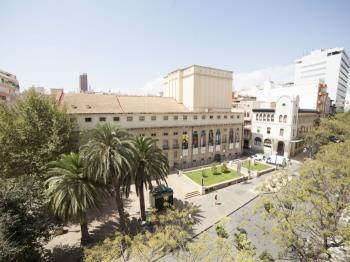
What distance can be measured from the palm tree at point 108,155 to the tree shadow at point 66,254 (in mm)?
6479

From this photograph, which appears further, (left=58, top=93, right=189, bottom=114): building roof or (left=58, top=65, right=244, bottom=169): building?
(left=58, top=65, right=244, bottom=169): building

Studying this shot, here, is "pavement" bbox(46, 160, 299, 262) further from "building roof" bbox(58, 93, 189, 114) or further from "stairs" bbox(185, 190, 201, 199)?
"building roof" bbox(58, 93, 189, 114)

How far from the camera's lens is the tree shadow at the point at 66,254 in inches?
634

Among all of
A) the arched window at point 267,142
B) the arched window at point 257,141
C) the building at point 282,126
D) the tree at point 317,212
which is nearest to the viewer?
the tree at point 317,212

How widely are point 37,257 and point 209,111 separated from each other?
1472 inches

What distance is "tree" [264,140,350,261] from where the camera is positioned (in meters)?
12.5

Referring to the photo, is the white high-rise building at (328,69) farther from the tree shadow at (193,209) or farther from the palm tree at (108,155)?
the palm tree at (108,155)

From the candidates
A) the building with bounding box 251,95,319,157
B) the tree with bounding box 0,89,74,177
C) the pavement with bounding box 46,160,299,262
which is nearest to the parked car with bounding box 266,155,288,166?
the building with bounding box 251,95,319,157

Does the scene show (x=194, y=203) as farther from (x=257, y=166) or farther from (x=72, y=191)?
(x=257, y=166)

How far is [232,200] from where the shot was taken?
26734 millimetres

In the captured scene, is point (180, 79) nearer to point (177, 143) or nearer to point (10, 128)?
point (177, 143)

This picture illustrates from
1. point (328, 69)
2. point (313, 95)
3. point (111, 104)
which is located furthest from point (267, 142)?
point (328, 69)

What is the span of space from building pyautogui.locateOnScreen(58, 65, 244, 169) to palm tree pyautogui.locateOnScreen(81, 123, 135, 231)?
47.8 ft

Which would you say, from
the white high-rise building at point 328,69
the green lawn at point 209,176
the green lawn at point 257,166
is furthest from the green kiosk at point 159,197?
the white high-rise building at point 328,69
